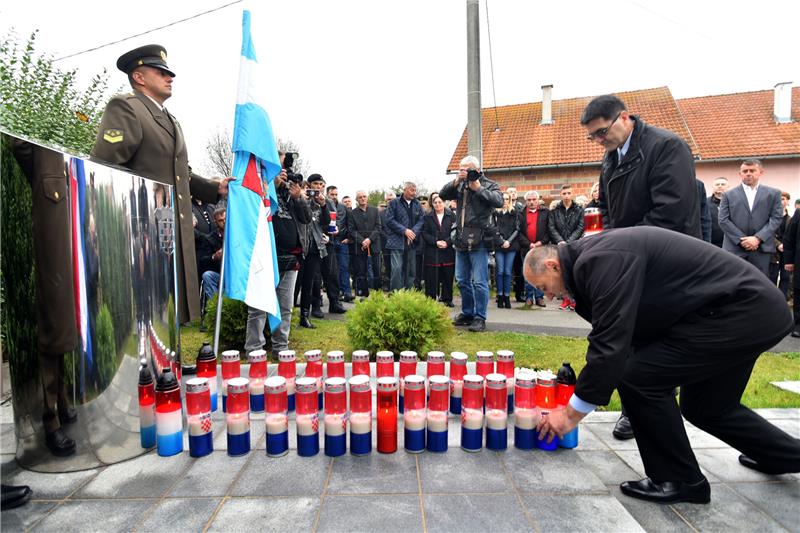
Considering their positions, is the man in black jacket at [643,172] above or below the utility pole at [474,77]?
below

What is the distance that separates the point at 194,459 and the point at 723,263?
9.26ft

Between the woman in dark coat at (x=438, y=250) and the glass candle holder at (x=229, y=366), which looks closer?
the glass candle holder at (x=229, y=366)

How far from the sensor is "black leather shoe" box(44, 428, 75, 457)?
2361 millimetres

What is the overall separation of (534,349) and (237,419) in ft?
12.4

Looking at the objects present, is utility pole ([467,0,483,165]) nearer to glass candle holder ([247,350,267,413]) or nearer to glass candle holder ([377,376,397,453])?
glass candle holder ([247,350,267,413])

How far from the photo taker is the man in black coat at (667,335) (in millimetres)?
2223

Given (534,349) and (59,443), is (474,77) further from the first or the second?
(59,443)

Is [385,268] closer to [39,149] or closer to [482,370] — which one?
[482,370]

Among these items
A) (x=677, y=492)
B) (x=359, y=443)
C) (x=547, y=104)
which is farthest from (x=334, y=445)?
(x=547, y=104)

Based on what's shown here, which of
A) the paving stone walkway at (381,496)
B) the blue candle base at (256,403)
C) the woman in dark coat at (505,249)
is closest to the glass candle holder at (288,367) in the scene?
the blue candle base at (256,403)

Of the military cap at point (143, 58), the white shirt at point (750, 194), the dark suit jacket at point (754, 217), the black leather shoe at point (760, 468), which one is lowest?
the black leather shoe at point (760, 468)

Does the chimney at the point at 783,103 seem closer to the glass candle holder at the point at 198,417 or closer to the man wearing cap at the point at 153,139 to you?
the man wearing cap at the point at 153,139

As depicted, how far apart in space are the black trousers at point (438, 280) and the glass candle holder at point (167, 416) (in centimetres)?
690

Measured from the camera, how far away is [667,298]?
2.35 m
